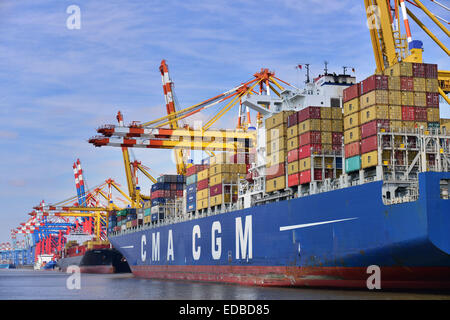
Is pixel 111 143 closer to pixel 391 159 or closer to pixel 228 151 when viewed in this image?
pixel 228 151

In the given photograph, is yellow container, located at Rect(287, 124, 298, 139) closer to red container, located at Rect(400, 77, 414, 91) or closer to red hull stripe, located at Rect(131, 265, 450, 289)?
red container, located at Rect(400, 77, 414, 91)

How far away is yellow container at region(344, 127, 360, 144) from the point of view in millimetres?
28969

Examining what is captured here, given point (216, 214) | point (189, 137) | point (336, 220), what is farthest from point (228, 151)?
point (336, 220)

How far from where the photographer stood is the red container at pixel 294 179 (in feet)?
107

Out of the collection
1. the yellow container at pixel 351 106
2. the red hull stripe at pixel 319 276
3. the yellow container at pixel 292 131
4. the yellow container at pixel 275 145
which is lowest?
the red hull stripe at pixel 319 276

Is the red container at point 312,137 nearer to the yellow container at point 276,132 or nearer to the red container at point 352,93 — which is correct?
the red container at point 352,93

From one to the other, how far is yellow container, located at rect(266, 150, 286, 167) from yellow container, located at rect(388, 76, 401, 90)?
852 cm

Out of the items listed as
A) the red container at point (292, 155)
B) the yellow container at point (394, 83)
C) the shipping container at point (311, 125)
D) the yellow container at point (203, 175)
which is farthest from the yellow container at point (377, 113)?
the yellow container at point (203, 175)

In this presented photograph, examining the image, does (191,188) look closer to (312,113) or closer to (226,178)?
(226,178)

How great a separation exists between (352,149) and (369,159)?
1672 millimetres

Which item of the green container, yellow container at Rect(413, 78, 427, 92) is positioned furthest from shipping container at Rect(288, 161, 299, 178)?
yellow container at Rect(413, 78, 427, 92)

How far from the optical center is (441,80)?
108 feet

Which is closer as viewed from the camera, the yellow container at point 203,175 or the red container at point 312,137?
the red container at point 312,137

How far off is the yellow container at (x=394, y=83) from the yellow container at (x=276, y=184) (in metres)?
8.99
